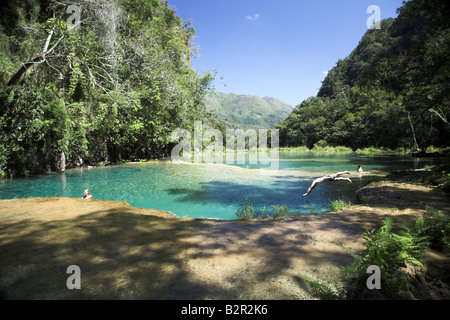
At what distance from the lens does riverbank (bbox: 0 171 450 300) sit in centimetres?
234

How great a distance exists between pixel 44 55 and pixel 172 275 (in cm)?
1247

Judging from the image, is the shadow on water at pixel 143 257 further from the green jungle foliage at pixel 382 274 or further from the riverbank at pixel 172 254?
the green jungle foliage at pixel 382 274

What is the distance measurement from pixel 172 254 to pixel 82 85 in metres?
21.1

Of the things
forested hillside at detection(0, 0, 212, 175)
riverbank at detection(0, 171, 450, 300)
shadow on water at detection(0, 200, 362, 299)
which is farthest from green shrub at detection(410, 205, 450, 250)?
forested hillside at detection(0, 0, 212, 175)

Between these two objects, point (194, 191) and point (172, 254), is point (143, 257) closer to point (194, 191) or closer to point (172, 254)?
point (172, 254)

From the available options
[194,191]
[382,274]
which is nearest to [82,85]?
[194,191]

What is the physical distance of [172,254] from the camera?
3.28 metres

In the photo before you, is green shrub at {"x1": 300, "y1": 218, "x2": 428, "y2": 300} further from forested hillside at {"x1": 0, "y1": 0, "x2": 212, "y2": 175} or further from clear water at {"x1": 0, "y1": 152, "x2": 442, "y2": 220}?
forested hillside at {"x1": 0, "y1": 0, "x2": 212, "y2": 175}
